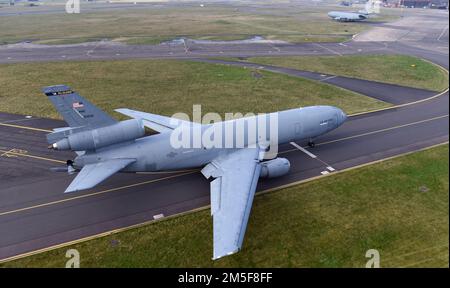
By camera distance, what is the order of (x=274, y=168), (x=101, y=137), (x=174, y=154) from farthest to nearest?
(x=274, y=168) < (x=174, y=154) < (x=101, y=137)

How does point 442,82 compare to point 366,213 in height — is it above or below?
above

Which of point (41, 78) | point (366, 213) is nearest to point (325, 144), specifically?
point (366, 213)

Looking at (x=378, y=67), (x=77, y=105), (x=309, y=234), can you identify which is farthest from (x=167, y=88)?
(x=378, y=67)

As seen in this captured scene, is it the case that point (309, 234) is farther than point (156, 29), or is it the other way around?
point (156, 29)

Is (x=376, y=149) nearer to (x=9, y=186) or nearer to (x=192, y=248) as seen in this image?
(x=192, y=248)

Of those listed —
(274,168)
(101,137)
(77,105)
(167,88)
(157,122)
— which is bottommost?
(274,168)

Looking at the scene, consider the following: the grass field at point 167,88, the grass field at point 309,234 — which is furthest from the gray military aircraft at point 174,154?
the grass field at point 167,88

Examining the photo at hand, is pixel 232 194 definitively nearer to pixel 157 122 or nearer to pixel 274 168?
pixel 274 168
